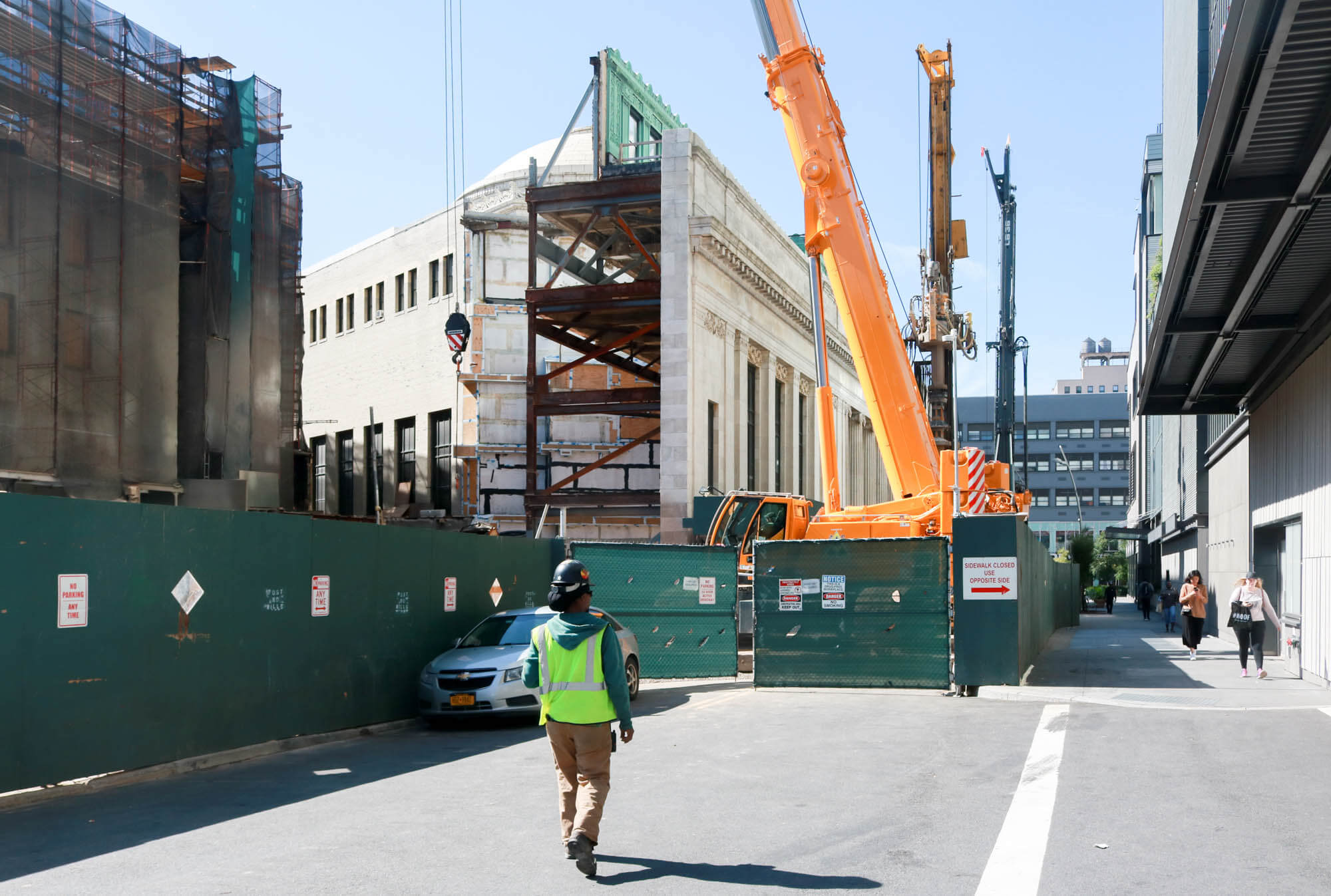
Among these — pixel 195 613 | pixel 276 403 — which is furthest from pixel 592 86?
pixel 195 613

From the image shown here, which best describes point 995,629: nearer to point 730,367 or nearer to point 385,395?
point 730,367

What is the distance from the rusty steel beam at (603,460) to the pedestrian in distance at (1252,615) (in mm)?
20585

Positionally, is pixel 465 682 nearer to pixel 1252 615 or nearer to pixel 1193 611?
pixel 1252 615

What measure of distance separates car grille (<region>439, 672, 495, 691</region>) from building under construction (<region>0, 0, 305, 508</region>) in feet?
46.6

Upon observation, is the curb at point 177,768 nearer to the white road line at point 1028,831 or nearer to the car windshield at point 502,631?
the car windshield at point 502,631

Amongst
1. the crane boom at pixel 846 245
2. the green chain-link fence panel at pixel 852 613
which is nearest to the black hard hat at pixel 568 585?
the green chain-link fence panel at pixel 852 613

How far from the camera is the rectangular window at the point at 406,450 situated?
51938 mm

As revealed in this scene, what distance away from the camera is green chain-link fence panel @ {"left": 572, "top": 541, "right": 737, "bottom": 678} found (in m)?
20.3

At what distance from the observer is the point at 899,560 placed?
60.2ft

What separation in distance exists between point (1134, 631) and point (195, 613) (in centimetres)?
3447

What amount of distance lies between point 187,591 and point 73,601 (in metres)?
1.53

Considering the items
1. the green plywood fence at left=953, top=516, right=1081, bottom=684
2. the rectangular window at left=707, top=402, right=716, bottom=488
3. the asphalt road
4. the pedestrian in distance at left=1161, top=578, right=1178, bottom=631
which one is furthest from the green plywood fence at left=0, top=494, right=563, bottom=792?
the pedestrian in distance at left=1161, top=578, right=1178, bottom=631

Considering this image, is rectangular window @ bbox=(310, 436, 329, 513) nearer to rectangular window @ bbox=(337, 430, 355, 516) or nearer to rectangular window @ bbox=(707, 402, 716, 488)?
rectangular window @ bbox=(337, 430, 355, 516)

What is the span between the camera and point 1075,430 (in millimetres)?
119188
